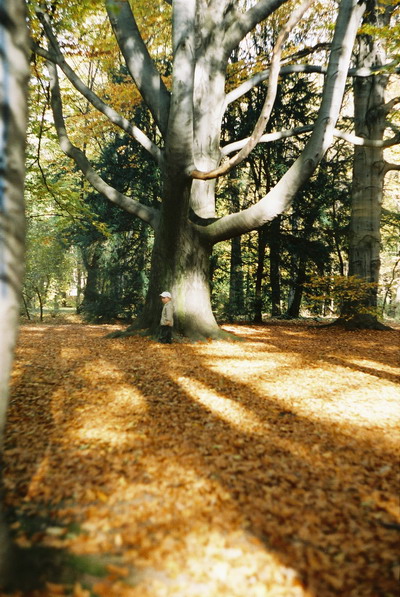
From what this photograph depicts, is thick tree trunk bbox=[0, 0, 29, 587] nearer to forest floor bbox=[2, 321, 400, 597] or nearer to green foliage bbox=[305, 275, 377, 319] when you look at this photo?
forest floor bbox=[2, 321, 400, 597]

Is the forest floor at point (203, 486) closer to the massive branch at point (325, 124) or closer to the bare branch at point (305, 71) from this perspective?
the massive branch at point (325, 124)

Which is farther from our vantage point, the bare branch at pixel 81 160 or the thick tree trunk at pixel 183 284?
the thick tree trunk at pixel 183 284

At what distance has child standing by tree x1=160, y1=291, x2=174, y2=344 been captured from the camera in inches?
291

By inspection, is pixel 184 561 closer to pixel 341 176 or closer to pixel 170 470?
pixel 170 470

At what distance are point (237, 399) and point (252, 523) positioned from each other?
2.05 metres

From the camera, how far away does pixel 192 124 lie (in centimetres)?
605

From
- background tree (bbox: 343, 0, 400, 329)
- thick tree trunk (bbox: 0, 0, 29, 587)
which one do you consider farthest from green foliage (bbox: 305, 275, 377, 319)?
thick tree trunk (bbox: 0, 0, 29, 587)

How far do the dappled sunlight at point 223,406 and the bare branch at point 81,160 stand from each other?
16.5 feet

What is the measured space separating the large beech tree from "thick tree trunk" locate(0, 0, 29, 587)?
4353 mm

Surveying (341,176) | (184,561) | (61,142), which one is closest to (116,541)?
(184,561)

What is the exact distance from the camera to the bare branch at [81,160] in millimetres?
7758

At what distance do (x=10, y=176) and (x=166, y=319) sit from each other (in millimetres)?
5955

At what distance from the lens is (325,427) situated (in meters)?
3.34

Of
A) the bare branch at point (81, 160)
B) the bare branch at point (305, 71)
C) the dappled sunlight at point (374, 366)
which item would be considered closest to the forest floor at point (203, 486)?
the dappled sunlight at point (374, 366)
